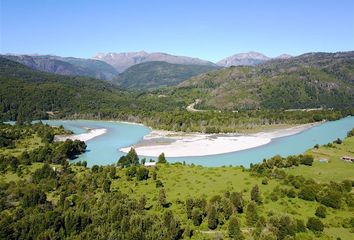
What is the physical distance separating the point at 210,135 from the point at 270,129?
3169 centimetres

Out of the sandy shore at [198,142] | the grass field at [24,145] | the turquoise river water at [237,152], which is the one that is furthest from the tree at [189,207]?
the grass field at [24,145]

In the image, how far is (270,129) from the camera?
568 ft

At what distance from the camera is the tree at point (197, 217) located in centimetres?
5334

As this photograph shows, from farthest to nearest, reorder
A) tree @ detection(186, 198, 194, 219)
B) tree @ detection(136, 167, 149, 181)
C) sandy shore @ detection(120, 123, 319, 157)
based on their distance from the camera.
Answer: sandy shore @ detection(120, 123, 319, 157)
tree @ detection(136, 167, 149, 181)
tree @ detection(186, 198, 194, 219)

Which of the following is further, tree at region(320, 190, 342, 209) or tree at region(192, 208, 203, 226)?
tree at region(320, 190, 342, 209)

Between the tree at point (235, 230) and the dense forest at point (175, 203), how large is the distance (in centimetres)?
12

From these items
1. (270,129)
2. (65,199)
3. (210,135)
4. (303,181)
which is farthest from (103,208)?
(270,129)

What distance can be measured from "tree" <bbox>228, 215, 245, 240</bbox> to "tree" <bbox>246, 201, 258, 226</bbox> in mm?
3222

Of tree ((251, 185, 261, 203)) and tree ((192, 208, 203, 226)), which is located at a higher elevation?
tree ((251, 185, 261, 203))

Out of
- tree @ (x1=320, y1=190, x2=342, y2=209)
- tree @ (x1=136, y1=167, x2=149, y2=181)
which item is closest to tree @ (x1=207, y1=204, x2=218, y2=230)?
tree @ (x1=320, y1=190, x2=342, y2=209)

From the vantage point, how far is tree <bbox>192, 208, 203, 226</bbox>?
53344mm

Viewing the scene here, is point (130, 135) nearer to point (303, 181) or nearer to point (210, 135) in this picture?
point (210, 135)

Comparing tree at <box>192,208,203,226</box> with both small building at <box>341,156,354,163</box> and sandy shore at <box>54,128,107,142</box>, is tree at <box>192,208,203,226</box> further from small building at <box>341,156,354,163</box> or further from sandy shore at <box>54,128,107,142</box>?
sandy shore at <box>54,128,107,142</box>

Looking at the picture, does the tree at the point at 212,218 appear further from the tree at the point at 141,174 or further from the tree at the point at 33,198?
the tree at the point at 33,198
